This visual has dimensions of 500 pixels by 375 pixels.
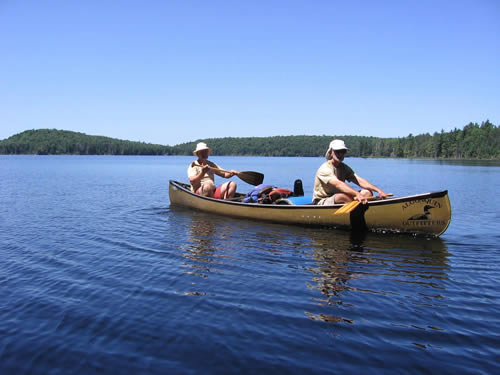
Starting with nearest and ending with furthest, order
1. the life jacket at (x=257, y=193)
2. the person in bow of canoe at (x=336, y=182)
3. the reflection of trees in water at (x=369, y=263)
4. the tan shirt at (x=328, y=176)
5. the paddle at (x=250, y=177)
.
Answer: the reflection of trees in water at (x=369, y=263) → the person in bow of canoe at (x=336, y=182) → the tan shirt at (x=328, y=176) → the life jacket at (x=257, y=193) → the paddle at (x=250, y=177)

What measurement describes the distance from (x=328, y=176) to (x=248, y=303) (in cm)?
447

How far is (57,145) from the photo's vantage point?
535 ft

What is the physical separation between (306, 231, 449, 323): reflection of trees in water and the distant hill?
17373 centimetres

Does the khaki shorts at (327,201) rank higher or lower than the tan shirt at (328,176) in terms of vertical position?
lower

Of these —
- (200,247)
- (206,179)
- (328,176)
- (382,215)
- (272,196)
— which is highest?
(328,176)

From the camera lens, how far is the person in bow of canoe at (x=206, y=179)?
1162 cm

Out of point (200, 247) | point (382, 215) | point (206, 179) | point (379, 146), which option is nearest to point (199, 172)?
point (206, 179)

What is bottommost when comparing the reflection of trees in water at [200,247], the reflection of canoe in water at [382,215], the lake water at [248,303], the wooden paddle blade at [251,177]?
the reflection of trees in water at [200,247]

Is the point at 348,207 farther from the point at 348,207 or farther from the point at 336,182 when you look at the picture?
the point at 336,182

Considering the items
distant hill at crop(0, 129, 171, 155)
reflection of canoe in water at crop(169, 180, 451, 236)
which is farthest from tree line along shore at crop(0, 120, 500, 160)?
reflection of canoe in water at crop(169, 180, 451, 236)

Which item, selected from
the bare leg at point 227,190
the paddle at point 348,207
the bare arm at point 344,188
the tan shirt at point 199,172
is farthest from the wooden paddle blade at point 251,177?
the paddle at point 348,207

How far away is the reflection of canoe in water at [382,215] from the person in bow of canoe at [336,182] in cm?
25

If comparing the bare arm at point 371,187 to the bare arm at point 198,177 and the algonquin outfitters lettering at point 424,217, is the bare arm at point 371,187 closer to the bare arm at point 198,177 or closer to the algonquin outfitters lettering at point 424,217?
the algonquin outfitters lettering at point 424,217

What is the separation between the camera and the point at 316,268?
6.46 m
